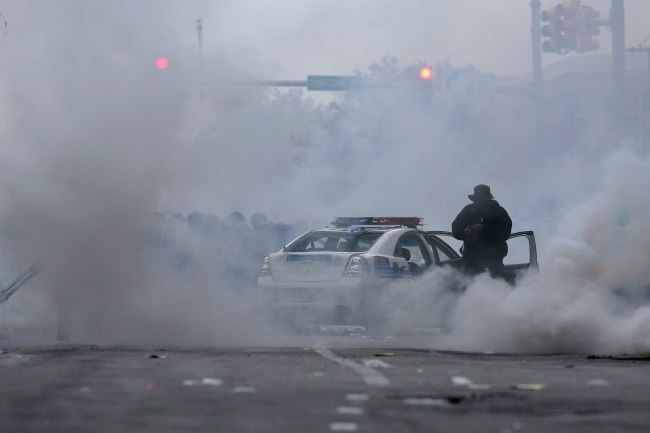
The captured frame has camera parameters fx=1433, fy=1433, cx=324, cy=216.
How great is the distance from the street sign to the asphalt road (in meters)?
22.4

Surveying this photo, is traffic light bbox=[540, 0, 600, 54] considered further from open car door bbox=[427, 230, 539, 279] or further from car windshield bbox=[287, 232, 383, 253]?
car windshield bbox=[287, 232, 383, 253]

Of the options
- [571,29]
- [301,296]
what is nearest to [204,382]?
[301,296]

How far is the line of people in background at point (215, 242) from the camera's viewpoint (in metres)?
16.9

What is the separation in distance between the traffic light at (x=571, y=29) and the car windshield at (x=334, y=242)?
17479mm

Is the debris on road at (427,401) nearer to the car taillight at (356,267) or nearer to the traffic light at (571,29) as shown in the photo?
the car taillight at (356,267)

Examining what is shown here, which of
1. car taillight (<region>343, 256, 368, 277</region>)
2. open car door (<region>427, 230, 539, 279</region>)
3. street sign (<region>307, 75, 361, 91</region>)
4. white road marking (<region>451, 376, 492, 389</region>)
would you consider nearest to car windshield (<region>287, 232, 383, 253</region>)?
car taillight (<region>343, 256, 368, 277</region>)

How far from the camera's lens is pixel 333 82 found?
3500 centimetres

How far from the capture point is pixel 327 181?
4931cm

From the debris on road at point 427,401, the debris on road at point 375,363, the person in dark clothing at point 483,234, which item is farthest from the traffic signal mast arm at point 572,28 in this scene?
the debris on road at point 427,401

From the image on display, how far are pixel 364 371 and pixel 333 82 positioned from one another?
25.3 meters

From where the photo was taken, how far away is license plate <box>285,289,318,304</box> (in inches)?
639

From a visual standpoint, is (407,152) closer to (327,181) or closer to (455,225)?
(327,181)

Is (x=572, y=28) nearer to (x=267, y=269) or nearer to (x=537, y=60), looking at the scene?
(x=537, y=60)

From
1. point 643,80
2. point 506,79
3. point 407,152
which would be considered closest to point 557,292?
point 407,152
